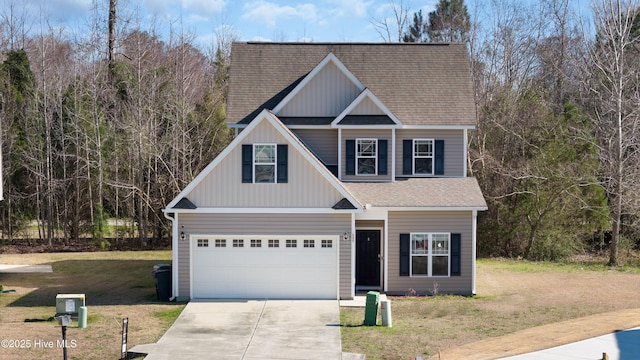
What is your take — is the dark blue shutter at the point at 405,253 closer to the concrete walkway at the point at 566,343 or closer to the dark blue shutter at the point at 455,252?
the dark blue shutter at the point at 455,252

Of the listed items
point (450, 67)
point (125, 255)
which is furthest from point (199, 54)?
point (450, 67)

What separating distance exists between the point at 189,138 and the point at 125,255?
6877mm

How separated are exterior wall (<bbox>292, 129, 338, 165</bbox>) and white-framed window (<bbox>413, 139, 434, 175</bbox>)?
8.99 ft

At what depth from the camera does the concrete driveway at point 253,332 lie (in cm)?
1548

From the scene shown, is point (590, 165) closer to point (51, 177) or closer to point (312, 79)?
point (312, 79)

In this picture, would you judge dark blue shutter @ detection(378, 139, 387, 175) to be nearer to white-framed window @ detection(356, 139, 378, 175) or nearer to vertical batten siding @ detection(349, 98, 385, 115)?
white-framed window @ detection(356, 139, 378, 175)

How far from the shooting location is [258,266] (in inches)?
845

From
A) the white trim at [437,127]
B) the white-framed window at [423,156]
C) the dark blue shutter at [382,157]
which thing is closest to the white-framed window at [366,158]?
the dark blue shutter at [382,157]

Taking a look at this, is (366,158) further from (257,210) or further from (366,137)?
(257,210)

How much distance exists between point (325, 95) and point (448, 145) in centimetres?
459

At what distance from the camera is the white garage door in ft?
70.4

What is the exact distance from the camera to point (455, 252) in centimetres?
2239

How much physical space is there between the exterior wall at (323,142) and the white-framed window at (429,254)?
4068mm

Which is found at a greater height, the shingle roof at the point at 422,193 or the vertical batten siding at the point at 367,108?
the vertical batten siding at the point at 367,108
